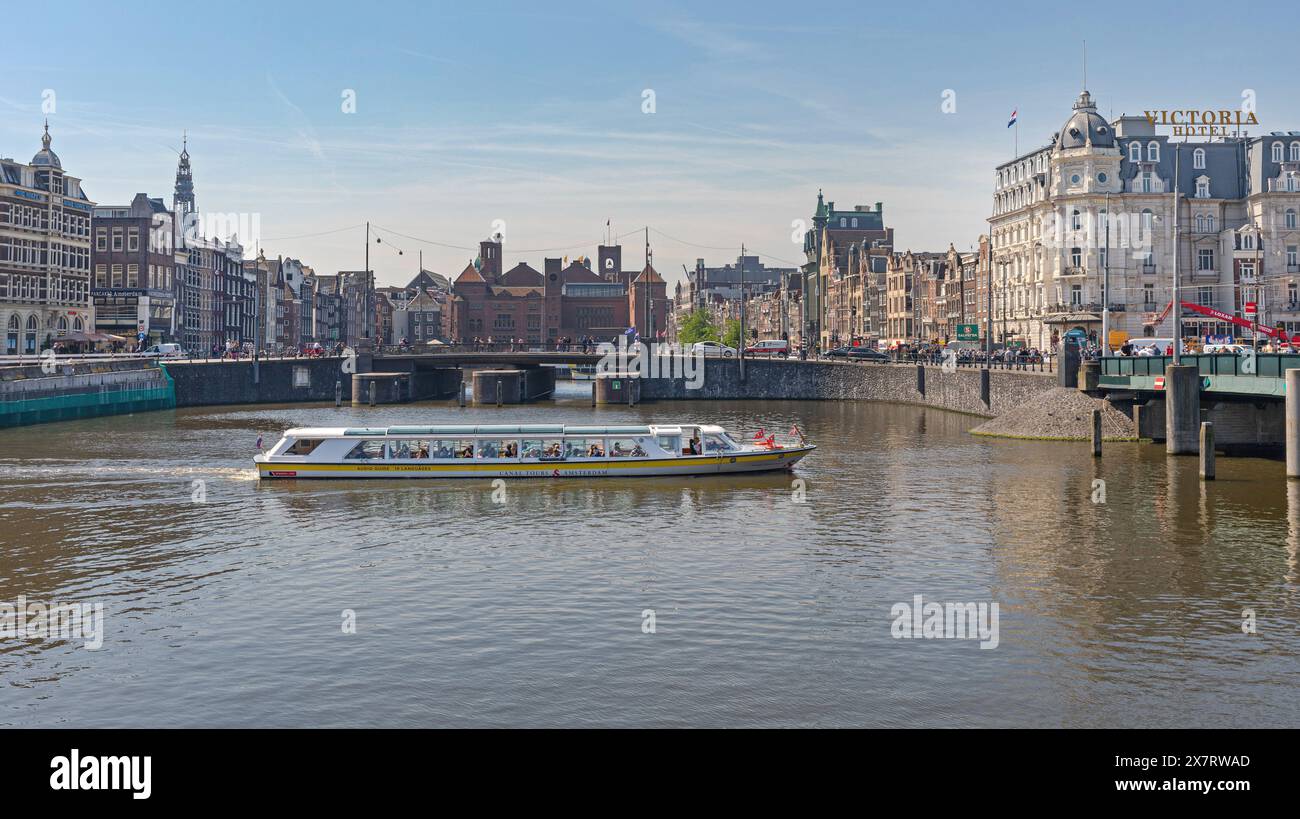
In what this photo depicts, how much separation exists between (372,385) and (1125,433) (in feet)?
230

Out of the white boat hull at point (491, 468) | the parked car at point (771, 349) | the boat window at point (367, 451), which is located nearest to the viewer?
the white boat hull at point (491, 468)

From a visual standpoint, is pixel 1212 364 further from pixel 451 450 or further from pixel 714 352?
pixel 714 352

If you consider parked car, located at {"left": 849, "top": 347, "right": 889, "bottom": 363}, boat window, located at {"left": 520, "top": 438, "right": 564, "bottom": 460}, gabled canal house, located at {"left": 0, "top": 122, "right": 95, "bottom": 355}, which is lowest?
boat window, located at {"left": 520, "top": 438, "right": 564, "bottom": 460}

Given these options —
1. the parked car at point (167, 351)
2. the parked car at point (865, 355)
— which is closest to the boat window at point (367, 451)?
the parked car at point (167, 351)

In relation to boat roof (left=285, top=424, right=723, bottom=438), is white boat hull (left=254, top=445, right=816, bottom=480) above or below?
below

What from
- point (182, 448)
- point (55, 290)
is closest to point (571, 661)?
point (182, 448)

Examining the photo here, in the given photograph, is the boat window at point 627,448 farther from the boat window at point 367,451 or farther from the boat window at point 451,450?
the boat window at point 367,451

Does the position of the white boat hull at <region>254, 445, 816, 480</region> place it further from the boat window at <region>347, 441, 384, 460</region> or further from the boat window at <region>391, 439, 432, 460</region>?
the boat window at <region>347, 441, 384, 460</region>

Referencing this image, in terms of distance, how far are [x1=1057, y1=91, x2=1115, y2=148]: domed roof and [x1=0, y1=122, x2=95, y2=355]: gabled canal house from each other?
316 ft

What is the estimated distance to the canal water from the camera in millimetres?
22125

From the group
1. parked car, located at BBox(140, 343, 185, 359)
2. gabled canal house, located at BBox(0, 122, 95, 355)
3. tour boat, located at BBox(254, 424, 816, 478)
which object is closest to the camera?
tour boat, located at BBox(254, 424, 816, 478)

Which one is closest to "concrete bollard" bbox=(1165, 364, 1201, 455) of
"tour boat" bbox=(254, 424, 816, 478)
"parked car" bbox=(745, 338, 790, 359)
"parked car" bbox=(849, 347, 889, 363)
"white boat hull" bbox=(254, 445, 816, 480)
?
"tour boat" bbox=(254, 424, 816, 478)

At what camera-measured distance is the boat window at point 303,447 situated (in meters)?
54.5

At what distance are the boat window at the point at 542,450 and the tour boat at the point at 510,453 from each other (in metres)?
0.05
